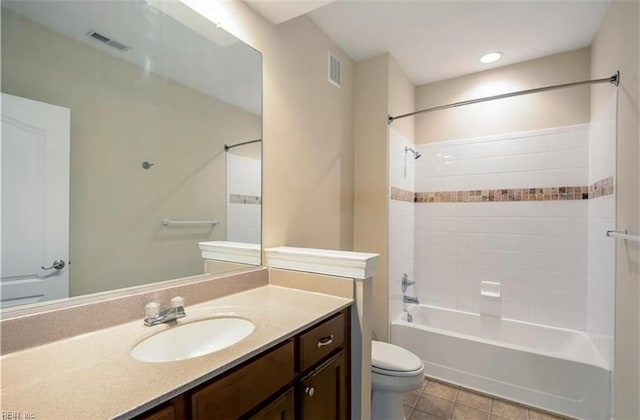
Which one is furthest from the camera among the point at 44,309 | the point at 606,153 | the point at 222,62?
the point at 606,153

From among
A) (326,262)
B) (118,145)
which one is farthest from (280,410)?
(118,145)

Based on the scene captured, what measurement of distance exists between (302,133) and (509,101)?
199 centimetres

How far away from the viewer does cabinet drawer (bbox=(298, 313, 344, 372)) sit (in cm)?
107

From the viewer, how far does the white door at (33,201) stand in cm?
85

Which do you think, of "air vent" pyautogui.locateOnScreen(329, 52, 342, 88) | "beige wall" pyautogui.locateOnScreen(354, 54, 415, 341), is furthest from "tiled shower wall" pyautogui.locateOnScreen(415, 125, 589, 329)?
"air vent" pyautogui.locateOnScreen(329, 52, 342, 88)

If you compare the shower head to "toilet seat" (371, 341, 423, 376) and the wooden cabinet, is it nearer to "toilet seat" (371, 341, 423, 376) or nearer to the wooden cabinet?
"toilet seat" (371, 341, 423, 376)

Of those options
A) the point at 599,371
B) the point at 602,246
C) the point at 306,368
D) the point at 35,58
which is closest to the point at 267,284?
the point at 306,368

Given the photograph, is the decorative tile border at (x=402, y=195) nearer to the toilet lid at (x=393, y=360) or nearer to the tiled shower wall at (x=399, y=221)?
the tiled shower wall at (x=399, y=221)

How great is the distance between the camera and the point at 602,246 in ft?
6.68

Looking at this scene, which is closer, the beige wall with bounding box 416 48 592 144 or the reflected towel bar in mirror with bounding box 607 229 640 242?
the reflected towel bar in mirror with bounding box 607 229 640 242

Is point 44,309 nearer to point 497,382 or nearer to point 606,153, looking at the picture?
point 497,382

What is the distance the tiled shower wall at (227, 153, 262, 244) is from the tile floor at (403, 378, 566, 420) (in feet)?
5.23

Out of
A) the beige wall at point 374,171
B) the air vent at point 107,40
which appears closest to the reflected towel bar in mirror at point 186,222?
the air vent at point 107,40

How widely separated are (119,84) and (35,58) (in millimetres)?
235
